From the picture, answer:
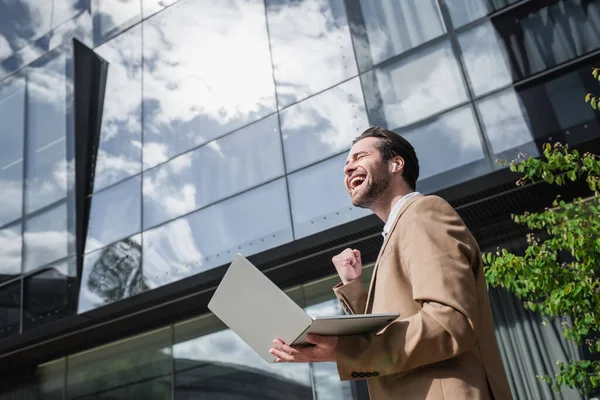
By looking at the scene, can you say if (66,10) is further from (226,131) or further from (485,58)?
(485,58)

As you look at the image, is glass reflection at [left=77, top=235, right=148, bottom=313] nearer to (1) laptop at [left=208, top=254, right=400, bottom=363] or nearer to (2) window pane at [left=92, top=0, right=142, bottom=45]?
(2) window pane at [left=92, top=0, right=142, bottom=45]

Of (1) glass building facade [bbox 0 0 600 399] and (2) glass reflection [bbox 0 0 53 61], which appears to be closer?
(1) glass building facade [bbox 0 0 600 399]

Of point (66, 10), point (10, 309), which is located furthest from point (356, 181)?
point (66, 10)

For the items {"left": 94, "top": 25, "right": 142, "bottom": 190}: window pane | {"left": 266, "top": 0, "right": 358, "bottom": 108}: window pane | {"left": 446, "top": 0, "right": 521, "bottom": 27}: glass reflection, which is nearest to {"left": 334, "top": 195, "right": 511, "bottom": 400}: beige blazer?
{"left": 446, "top": 0, "right": 521, "bottom": 27}: glass reflection

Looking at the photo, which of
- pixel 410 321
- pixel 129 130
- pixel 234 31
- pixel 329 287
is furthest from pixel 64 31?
pixel 410 321

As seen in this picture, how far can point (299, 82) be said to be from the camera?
10.7 m

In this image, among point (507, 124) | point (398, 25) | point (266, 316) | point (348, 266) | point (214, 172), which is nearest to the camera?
point (266, 316)

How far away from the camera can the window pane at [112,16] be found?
13547 millimetres

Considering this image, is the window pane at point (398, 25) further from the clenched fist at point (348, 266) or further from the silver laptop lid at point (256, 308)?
the silver laptop lid at point (256, 308)

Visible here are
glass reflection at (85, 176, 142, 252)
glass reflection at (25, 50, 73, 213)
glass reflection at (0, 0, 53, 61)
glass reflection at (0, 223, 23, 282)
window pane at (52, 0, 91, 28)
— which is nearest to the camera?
glass reflection at (85, 176, 142, 252)

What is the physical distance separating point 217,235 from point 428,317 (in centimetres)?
904

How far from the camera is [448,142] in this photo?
8891 millimetres

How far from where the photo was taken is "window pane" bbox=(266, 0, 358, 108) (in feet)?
34.1

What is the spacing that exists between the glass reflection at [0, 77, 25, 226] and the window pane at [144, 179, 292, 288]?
4.12 metres
